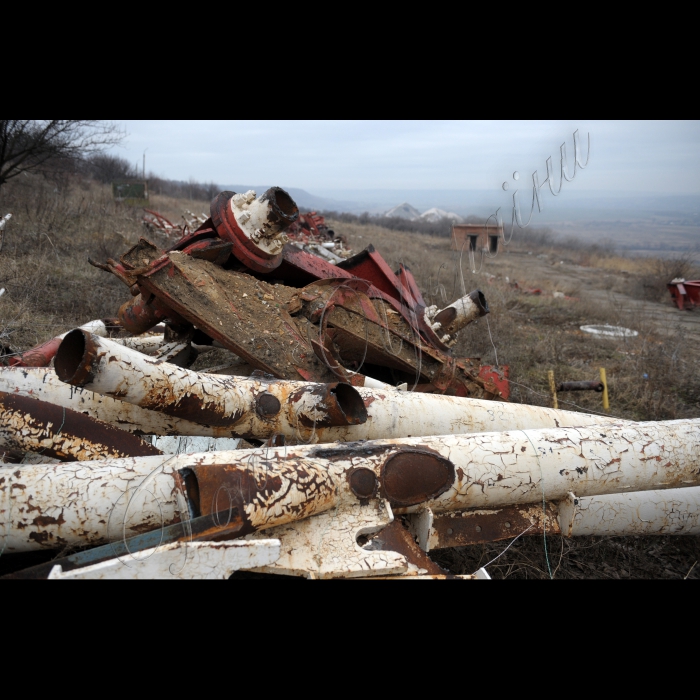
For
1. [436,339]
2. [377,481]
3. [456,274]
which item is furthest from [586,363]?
[377,481]

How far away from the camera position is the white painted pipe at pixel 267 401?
2.21 metres

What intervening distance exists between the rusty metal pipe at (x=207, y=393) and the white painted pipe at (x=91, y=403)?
26cm

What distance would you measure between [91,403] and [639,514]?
10.3ft

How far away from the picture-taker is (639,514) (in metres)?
2.98

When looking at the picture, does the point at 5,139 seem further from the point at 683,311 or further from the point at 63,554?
the point at 683,311

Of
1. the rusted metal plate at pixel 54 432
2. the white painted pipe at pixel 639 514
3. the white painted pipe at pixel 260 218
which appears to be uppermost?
the white painted pipe at pixel 260 218

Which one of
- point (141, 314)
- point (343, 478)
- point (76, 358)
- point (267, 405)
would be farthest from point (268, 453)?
point (141, 314)

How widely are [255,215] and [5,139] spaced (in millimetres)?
8619

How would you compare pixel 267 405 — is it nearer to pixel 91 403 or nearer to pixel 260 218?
pixel 91 403

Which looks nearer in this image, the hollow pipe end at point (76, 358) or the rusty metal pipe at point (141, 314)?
the hollow pipe end at point (76, 358)

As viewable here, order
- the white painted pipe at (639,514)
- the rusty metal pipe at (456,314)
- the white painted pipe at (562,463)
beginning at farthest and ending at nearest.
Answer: the rusty metal pipe at (456,314) → the white painted pipe at (639,514) → the white painted pipe at (562,463)

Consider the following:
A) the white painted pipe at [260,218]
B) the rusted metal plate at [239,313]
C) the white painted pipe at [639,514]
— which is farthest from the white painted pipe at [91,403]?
the white painted pipe at [639,514]

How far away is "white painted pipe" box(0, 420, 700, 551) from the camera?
1.93 metres

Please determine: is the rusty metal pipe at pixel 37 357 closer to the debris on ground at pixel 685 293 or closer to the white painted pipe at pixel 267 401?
the white painted pipe at pixel 267 401
